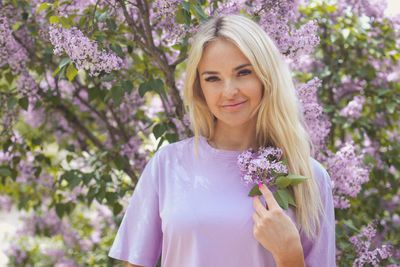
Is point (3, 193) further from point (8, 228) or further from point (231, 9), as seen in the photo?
point (231, 9)

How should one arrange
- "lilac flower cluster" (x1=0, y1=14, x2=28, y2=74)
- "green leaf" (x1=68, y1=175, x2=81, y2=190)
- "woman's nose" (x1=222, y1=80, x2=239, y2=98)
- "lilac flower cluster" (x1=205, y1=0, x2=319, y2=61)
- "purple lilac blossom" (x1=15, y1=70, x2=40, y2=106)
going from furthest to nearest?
1. "purple lilac blossom" (x1=15, y1=70, x2=40, y2=106)
2. "green leaf" (x1=68, y1=175, x2=81, y2=190)
3. "lilac flower cluster" (x1=0, y1=14, x2=28, y2=74)
4. "lilac flower cluster" (x1=205, y1=0, x2=319, y2=61)
5. "woman's nose" (x1=222, y1=80, x2=239, y2=98)

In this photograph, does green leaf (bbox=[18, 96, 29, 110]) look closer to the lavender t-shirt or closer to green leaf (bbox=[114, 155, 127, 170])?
green leaf (bbox=[114, 155, 127, 170])

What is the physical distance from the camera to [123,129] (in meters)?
3.09

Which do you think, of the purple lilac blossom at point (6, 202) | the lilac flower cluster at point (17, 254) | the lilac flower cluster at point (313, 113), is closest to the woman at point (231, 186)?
the lilac flower cluster at point (313, 113)

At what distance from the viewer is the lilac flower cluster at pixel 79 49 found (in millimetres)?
1780

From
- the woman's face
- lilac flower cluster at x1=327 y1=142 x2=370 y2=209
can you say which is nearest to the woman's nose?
the woman's face

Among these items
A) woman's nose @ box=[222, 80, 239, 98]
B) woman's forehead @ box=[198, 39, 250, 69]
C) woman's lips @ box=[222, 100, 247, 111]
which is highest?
woman's forehead @ box=[198, 39, 250, 69]

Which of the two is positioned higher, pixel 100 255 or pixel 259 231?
pixel 259 231

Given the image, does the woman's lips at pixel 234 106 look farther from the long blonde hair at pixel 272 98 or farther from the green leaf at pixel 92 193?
the green leaf at pixel 92 193

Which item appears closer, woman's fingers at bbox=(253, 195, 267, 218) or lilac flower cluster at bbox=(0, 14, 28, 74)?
woman's fingers at bbox=(253, 195, 267, 218)

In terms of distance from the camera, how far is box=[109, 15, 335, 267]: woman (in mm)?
1575

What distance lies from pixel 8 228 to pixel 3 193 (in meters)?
2.12

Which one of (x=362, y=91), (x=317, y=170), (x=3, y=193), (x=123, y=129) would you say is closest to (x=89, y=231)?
(x=3, y=193)

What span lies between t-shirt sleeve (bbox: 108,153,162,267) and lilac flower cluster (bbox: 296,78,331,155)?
0.84m
